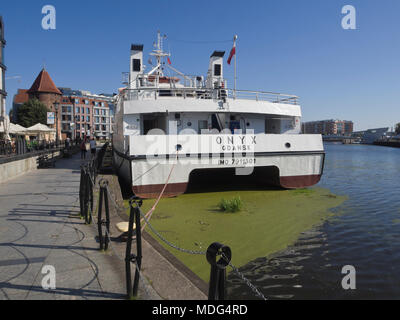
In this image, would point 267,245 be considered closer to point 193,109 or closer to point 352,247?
point 352,247

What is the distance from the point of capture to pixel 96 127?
96.6 m

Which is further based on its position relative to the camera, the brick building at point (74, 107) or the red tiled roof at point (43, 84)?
the brick building at point (74, 107)

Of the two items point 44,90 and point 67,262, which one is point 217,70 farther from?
point 44,90

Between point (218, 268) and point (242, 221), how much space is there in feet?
19.1

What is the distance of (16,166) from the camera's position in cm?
1227

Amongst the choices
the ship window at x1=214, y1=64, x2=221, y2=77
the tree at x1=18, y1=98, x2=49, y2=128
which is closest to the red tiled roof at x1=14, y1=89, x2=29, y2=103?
the tree at x1=18, y1=98, x2=49, y2=128

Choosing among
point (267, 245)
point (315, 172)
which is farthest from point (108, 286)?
point (315, 172)

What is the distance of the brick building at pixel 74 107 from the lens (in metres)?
74.6

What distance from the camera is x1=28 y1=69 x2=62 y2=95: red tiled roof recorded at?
73562 mm

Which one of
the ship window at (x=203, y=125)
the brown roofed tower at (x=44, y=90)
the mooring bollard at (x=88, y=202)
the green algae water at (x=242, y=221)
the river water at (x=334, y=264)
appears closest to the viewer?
the river water at (x=334, y=264)

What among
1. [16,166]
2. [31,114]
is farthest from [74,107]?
[16,166]

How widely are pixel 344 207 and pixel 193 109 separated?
20.0 ft

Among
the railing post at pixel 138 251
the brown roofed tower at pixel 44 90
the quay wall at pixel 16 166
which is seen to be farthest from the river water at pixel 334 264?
the brown roofed tower at pixel 44 90

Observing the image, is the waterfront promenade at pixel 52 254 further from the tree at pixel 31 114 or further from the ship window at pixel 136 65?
the tree at pixel 31 114
